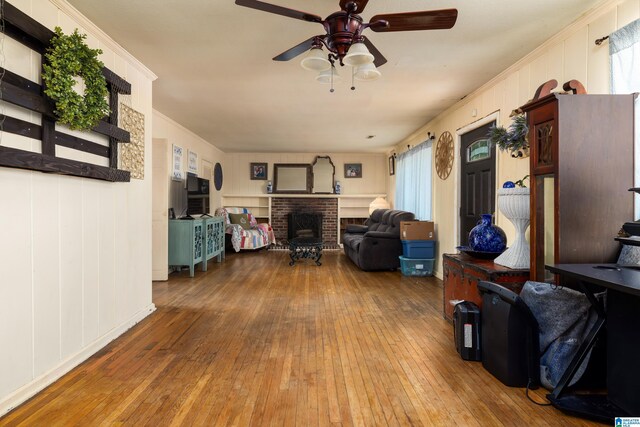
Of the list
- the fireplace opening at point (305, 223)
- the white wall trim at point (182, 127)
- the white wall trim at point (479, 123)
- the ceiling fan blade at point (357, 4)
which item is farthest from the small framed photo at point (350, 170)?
the ceiling fan blade at point (357, 4)

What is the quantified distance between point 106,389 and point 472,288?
2.46m

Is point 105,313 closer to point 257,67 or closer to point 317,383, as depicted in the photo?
point 317,383

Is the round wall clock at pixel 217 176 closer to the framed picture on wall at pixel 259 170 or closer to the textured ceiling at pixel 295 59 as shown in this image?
the framed picture on wall at pixel 259 170

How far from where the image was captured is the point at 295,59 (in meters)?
3.18

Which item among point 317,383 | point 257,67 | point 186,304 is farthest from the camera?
point 186,304

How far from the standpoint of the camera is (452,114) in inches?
191

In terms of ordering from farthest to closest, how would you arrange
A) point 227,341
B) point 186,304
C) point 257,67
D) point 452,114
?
1. point 452,114
2. point 186,304
3. point 257,67
4. point 227,341

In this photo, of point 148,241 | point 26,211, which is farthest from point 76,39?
point 148,241

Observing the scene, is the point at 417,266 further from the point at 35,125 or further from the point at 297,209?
the point at 35,125

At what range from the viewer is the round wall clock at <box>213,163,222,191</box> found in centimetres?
803

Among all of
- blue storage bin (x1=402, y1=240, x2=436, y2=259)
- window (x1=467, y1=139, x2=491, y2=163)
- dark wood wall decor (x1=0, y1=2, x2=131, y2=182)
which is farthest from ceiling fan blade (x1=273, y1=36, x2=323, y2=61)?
blue storage bin (x1=402, y1=240, x2=436, y2=259)

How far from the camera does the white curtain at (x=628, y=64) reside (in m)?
2.06

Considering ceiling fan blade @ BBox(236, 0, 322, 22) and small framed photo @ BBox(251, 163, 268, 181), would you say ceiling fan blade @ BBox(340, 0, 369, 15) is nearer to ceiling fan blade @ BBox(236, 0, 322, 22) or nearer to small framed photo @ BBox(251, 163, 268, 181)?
ceiling fan blade @ BBox(236, 0, 322, 22)

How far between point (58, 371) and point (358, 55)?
2.56m
